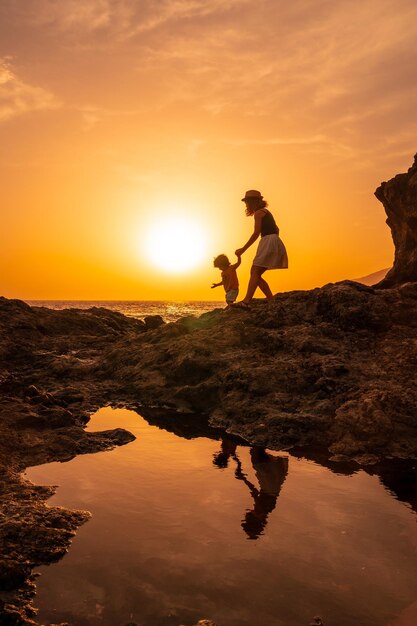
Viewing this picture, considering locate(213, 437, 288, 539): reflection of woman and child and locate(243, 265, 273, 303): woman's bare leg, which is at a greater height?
locate(243, 265, 273, 303): woman's bare leg

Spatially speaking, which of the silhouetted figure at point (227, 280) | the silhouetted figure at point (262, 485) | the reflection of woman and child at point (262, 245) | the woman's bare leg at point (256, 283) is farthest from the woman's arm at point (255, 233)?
the silhouetted figure at point (262, 485)

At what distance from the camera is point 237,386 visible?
6.48 metres

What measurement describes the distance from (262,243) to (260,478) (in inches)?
201

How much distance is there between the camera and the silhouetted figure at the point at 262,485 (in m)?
A: 3.22

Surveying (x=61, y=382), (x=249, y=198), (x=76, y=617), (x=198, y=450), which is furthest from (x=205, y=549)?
(x=249, y=198)

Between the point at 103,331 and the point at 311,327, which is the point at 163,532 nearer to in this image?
the point at 311,327

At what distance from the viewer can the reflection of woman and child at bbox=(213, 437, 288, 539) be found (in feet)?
10.7

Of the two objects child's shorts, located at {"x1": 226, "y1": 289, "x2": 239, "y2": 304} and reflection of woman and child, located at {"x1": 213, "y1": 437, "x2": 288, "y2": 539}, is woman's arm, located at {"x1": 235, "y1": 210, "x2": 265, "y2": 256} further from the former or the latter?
reflection of woman and child, located at {"x1": 213, "y1": 437, "x2": 288, "y2": 539}

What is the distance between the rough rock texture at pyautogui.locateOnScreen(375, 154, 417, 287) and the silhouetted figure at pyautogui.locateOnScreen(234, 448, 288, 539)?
7.06 metres

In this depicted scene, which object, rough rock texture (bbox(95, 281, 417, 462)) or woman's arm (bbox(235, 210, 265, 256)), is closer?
rough rock texture (bbox(95, 281, 417, 462))

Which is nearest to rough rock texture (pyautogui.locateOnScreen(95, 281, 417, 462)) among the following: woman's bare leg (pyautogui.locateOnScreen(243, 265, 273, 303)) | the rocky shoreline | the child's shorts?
the rocky shoreline

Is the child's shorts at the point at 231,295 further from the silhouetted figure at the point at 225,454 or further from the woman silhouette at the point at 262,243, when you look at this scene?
the silhouetted figure at the point at 225,454

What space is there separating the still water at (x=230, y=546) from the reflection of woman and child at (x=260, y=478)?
0.05 feet

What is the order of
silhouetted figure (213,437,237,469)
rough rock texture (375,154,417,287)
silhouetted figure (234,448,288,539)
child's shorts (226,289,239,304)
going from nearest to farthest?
silhouetted figure (234,448,288,539)
silhouetted figure (213,437,237,469)
rough rock texture (375,154,417,287)
child's shorts (226,289,239,304)
